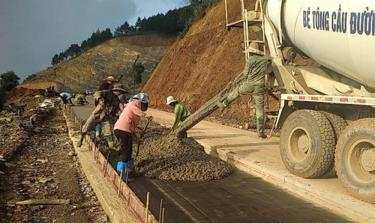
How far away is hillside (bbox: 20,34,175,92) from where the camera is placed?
92.1m

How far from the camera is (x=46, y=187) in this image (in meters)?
8.98

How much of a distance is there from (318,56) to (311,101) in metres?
0.81

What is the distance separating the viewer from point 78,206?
778cm

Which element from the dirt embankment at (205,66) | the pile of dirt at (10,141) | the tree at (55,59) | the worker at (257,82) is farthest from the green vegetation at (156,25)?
the worker at (257,82)

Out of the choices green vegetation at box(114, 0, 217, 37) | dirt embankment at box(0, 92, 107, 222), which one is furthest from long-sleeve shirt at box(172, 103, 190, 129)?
green vegetation at box(114, 0, 217, 37)

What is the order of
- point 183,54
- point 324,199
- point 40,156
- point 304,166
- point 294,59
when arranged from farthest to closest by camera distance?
point 183,54
point 40,156
point 294,59
point 304,166
point 324,199

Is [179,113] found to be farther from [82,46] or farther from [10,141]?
[82,46]

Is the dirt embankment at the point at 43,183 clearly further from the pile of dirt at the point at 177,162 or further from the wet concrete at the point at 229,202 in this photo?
the pile of dirt at the point at 177,162

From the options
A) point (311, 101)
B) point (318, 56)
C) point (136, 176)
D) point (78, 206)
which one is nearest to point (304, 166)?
point (311, 101)

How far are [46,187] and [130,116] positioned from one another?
195cm

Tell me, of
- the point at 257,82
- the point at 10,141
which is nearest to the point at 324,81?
the point at 257,82

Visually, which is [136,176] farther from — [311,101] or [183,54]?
[183,54]

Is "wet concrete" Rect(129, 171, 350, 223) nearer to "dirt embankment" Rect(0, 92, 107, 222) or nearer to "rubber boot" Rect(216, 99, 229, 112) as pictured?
"dirt embankment" Rect(0, 92, 107, 222)

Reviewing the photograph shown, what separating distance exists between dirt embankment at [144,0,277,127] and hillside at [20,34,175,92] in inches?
2183
